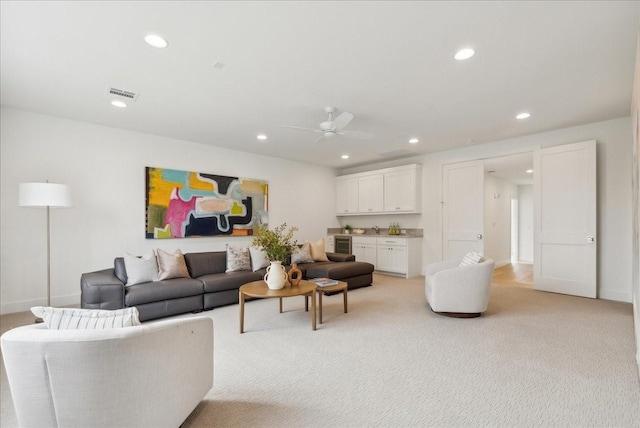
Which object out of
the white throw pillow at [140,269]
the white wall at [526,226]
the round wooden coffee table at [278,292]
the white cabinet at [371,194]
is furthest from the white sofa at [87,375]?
the white wall at [526,226]

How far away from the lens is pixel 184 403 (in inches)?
68.0

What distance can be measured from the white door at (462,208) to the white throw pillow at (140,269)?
542cm

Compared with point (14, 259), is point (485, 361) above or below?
below

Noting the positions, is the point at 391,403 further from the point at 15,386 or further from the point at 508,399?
the point at 15,386

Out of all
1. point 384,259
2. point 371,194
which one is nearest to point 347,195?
point 371,194

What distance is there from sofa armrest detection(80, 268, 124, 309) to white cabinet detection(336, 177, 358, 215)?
545 cm

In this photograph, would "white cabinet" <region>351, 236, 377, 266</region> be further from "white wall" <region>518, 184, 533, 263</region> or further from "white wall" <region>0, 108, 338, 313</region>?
"white wall" <region>518, 184, 533, 263</region>

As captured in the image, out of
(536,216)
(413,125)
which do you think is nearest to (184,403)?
(413,125)

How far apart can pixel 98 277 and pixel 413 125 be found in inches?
187

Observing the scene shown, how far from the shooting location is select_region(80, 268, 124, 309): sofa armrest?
3377 mm

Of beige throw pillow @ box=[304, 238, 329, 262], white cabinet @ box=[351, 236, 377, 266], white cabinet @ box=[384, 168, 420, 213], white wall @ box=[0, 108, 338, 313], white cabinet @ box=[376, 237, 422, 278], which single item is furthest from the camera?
white cabinet @ box=[351, 236, 377, 266]

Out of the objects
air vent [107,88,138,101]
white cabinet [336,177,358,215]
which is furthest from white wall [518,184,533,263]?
air vent [107,88,138,101]

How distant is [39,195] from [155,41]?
254 cm

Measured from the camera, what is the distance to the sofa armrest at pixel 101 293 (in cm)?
338
